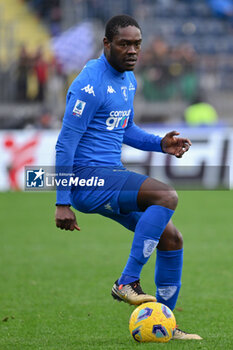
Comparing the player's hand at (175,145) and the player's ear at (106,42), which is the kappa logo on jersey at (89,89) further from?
the player's hand at (175,145)

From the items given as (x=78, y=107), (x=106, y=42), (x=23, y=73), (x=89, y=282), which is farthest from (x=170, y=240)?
(x=23, y=73)

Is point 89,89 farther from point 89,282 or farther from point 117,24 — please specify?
point 89,282

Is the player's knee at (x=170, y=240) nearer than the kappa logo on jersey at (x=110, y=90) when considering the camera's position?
No

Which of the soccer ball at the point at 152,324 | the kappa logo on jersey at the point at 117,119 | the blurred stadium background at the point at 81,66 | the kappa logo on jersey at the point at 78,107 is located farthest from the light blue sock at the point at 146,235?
the blurred stadium background at the point at 81,66

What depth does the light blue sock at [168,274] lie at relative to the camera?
4.68 m

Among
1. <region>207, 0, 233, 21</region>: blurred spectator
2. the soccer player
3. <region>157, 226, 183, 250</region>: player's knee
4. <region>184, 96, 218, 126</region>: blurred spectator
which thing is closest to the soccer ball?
the soccer player

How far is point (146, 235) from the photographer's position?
4375 mm

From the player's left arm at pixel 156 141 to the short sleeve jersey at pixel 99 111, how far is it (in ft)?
0.87

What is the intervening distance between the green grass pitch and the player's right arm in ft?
3.01

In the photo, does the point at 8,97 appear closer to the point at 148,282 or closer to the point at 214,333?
the point at 148,282

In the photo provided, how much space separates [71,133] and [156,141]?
83 centimetres

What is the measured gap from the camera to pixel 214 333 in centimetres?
487

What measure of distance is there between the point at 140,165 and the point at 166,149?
8954mm

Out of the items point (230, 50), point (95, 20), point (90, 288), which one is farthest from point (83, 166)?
point (230, 50)
